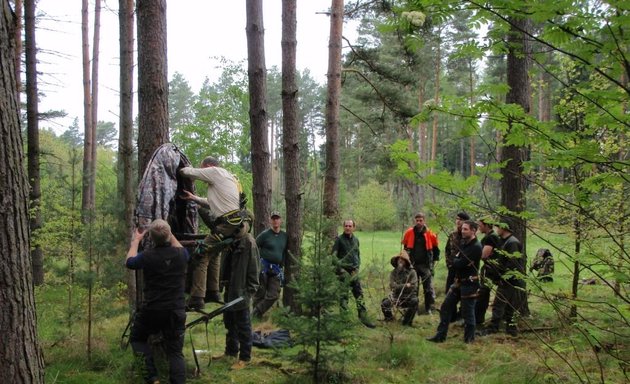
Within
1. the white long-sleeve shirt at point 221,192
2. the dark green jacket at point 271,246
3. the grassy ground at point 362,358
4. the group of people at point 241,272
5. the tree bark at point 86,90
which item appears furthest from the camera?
the tree bark at point 86,90

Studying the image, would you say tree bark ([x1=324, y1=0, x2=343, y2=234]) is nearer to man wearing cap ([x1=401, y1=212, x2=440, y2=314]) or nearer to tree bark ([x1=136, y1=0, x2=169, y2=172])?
man wearing cap ([x1=401, y1=212, x2=440, y2=314])

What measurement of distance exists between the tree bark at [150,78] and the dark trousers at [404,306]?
5.05m

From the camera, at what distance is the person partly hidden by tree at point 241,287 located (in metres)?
6.21

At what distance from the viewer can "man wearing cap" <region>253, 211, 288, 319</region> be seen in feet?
28.1

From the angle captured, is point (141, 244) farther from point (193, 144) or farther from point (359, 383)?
point (193, 144)

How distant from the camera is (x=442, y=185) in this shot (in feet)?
10.8

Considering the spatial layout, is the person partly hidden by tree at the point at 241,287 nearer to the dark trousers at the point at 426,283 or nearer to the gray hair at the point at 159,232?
the gray hair at the point at 159,232

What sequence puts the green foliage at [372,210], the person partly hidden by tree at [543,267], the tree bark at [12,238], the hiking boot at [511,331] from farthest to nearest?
the green foliage at [372,210] → the hiking boot at [511,331] → the person partly hidden by tree at [543,267] → the tree bark at [12,238]

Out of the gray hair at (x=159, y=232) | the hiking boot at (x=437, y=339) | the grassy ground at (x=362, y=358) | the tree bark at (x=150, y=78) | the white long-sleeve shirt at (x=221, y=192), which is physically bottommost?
the hiking boot at (x=437, y=339)

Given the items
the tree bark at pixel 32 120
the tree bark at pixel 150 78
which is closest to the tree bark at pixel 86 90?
the tree bark at pixel 32 120

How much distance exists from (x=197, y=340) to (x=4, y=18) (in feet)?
18.9

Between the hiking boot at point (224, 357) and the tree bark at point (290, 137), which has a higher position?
the tree bark at point (290, 137)

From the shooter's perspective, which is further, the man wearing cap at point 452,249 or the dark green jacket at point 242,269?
the man wearing cap at point 452,249

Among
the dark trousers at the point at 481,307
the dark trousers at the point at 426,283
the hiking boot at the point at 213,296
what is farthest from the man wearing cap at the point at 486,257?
the hiking boot at the point at 213,296
